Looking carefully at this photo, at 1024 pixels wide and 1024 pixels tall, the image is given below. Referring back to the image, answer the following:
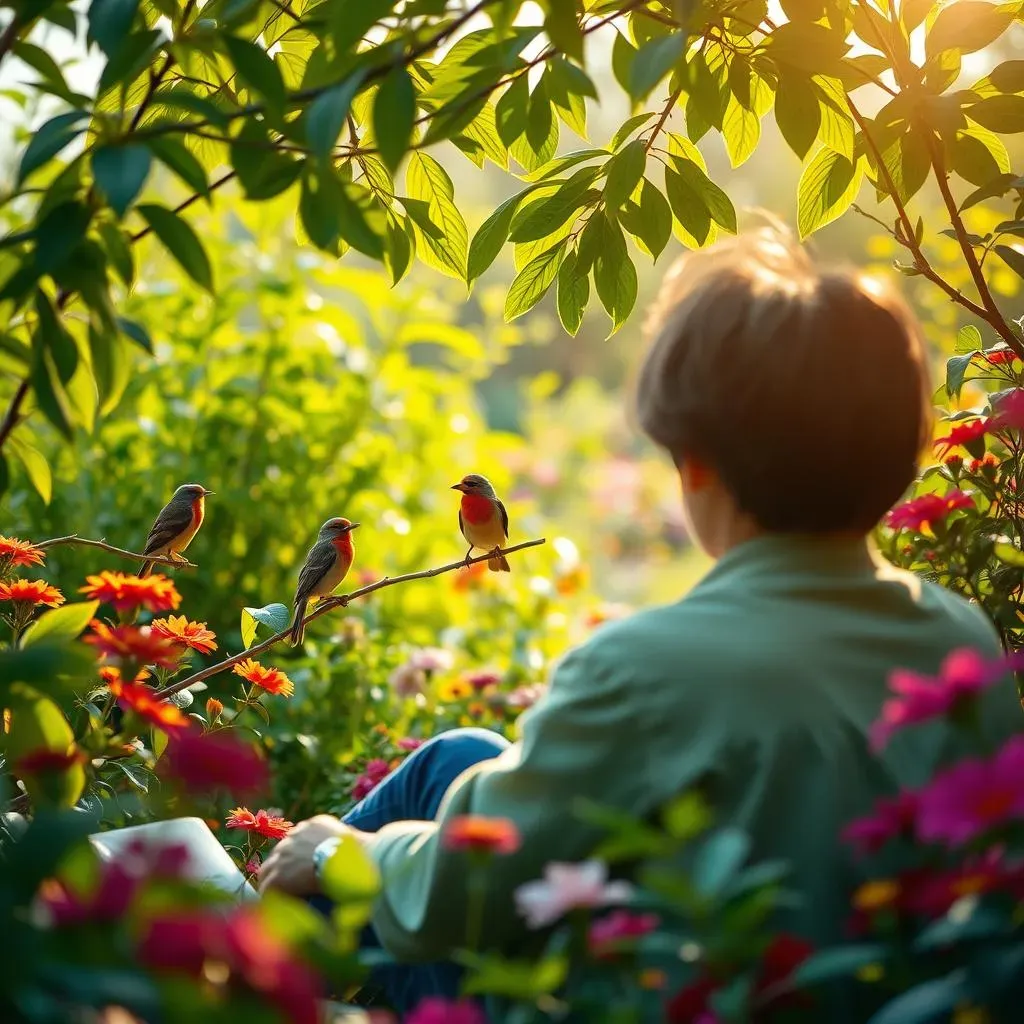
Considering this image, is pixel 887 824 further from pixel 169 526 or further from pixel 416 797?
pixel 169 526

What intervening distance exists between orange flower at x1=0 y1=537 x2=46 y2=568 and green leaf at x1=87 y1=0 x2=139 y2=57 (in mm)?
697

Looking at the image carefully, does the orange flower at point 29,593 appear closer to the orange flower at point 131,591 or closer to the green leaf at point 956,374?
the orange flower at point 131,591

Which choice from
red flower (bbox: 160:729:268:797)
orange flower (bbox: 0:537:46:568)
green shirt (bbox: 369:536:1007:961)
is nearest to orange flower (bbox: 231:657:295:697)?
orange flower (bbox: 0:537:46:568)

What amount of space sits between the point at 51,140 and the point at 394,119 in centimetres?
30

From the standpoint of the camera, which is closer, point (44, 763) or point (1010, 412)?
point (44, 763)

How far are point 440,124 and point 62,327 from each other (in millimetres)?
418

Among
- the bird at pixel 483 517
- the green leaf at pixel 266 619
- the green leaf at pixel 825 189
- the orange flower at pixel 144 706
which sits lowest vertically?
the bird at pixel 483 517

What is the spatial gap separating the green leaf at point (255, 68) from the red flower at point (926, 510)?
0.81 m

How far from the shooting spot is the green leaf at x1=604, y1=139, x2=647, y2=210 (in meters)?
1.42

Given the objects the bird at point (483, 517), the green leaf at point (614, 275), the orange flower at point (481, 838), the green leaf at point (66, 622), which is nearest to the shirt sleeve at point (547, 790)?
the orange flower at point (481, 838)

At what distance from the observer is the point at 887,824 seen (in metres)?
0.80

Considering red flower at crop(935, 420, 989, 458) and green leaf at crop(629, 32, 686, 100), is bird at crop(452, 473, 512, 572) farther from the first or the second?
green leaf at crop(629, 32, 686, 100)

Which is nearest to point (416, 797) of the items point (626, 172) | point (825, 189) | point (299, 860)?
point (299, 860)

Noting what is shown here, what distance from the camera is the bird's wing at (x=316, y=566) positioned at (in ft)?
6.72
